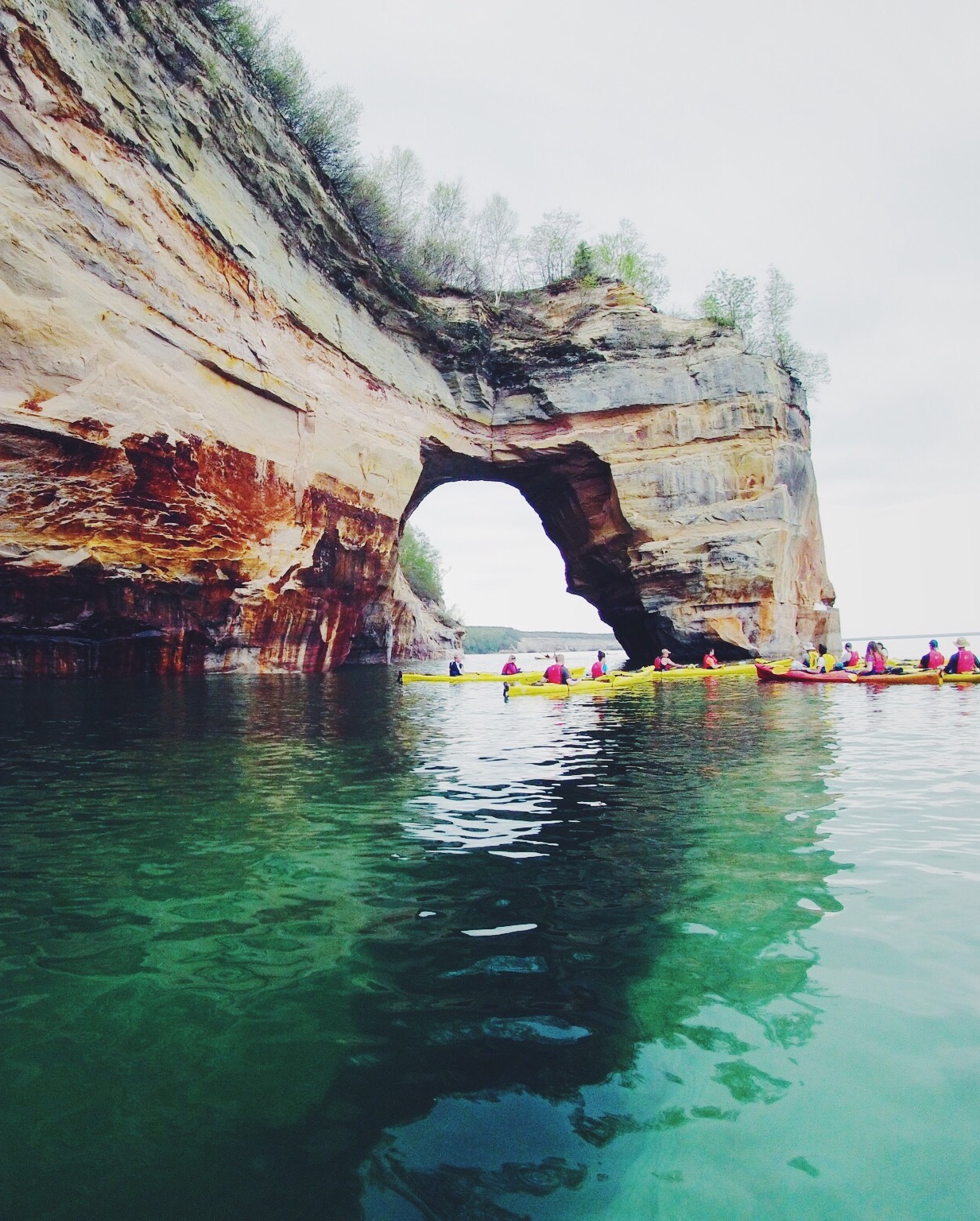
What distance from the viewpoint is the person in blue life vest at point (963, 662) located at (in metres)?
19.0

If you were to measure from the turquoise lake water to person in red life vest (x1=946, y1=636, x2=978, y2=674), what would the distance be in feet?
46.8

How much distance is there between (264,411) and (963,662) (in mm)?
21234

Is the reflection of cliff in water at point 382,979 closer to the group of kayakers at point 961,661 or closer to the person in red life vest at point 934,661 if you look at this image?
the group of kayakers at point 961,661

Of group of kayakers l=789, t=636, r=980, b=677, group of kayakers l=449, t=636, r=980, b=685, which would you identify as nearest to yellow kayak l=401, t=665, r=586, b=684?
group of kayakers l=449, t=636, r=980, b=685

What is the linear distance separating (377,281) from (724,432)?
16.0m

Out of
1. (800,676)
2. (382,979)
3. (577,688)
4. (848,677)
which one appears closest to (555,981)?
(382,979)

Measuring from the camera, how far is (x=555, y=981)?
344cm

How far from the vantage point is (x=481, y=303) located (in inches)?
1218

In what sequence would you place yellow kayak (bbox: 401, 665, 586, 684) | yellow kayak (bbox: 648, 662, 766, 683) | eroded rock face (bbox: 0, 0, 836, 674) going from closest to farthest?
1. eroded rock face (bbox: 0, 0, 836, 674)
2. yellow kayak (bbox: 401, 665, 586, 684)
3. yellow kayak (bbox: 648, 662, 766, 683)

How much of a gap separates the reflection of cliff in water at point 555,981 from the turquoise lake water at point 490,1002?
16 mm

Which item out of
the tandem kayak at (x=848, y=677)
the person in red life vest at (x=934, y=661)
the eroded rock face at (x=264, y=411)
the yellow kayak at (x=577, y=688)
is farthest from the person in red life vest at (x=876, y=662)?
the eroded rock face at (x=264, y=411)

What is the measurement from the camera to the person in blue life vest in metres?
19.0

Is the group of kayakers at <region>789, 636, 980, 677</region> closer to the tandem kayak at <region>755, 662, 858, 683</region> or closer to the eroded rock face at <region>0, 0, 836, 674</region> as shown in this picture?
the tandem kayak at <region>755, 662, 858, 683</region>

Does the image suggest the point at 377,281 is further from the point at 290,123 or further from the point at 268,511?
the point at 268,511
